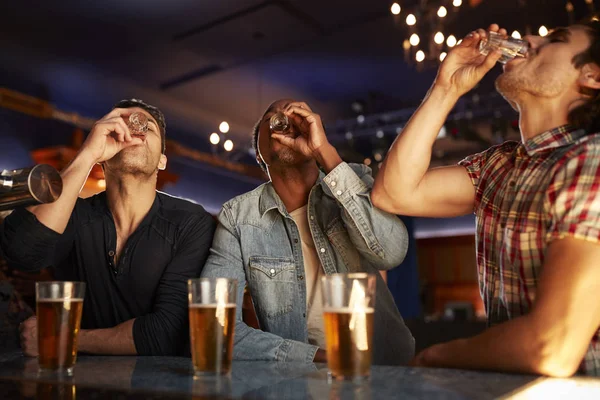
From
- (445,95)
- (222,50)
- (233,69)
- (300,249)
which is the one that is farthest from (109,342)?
(233,69)

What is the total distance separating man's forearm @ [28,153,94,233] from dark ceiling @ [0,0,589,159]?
3.12 m

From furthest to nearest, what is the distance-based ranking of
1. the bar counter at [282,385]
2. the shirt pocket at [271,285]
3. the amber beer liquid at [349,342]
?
the shirt pocket at [271,285]
the amber beer liquid at [349,342]
the bar counter at [282,385]

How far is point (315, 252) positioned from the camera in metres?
1.82

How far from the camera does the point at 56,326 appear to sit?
1.04 m

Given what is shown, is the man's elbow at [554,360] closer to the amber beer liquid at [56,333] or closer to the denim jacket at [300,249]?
the denim jacket at [300,249]

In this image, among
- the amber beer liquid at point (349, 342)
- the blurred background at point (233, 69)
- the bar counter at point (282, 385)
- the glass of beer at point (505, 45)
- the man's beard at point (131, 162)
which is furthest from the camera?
the blurred background at point (233, 69)

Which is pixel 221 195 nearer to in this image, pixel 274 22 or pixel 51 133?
pixel 51 133

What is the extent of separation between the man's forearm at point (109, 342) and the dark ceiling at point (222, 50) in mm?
3340

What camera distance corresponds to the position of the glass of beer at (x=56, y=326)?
3.36ft

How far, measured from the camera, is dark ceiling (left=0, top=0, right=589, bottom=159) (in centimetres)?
481

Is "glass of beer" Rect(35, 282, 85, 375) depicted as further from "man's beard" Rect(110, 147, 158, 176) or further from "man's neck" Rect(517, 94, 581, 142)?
"man's neck" Rect(517, 94, 581, 142)

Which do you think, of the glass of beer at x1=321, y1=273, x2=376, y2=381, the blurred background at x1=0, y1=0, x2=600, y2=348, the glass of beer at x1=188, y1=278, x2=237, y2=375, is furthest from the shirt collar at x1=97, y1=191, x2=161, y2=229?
the blurred background at x1=0, y1=0, x2=600, y2=348

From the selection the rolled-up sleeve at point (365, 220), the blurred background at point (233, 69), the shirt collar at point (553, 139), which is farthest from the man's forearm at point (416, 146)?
the blurred background at point (233, 69)

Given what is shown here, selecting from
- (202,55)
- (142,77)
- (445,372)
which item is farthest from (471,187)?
(142,77)
